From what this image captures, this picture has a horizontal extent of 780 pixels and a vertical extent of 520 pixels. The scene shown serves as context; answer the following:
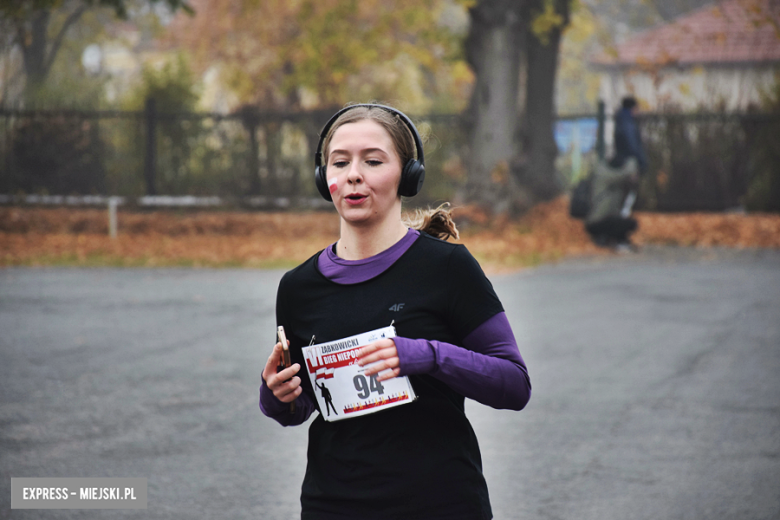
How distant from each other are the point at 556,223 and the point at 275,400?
49.0ft

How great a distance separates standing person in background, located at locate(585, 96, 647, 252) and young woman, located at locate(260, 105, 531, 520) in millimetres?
12585

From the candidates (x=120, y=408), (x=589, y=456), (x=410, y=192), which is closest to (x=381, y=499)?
(x=410, y=192)

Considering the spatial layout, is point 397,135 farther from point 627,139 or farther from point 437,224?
point 627,139

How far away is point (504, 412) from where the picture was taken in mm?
6141

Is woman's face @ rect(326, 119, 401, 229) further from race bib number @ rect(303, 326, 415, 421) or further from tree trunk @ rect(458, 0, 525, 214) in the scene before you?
tree trunk @ rect(458, 0, 525, 214)

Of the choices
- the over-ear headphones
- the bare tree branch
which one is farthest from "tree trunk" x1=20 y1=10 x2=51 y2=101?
the over-ear headphones

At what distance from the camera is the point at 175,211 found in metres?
18.5

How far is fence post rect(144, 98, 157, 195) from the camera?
735 inches

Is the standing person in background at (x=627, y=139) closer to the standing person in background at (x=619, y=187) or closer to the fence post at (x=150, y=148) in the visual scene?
the standing person in background at (x=619, y=187)

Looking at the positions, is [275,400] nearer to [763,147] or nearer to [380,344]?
[380,344]

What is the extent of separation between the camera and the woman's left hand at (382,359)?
215 centimetres

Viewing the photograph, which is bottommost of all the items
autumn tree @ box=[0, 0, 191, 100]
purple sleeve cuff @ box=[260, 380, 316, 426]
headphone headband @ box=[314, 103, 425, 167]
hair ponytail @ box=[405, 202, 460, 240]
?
purple sleeve cuff @ box=[260, 380, 316, 426]

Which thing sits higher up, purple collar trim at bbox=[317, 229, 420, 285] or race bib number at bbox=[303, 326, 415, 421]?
purple collar trim at bbox=[317, 229, 420, 285]

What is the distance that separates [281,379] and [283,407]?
197 millimetres
